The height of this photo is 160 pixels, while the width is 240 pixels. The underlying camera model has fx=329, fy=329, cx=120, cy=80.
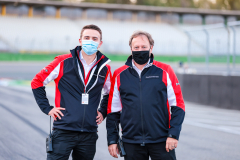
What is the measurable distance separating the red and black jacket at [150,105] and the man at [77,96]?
32cm

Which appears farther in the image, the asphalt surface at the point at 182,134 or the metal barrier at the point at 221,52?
the metal barrier at the point at 221,52

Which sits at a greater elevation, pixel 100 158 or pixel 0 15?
pixel 0 15

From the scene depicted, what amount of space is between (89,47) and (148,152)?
1129 mm

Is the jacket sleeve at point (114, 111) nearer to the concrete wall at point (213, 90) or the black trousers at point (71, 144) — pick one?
the black trousers at point (71, 144)

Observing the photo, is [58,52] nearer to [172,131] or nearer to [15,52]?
[15,52]

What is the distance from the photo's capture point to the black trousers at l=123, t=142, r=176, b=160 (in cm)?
287

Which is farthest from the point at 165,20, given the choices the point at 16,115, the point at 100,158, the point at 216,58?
the point at 100,158

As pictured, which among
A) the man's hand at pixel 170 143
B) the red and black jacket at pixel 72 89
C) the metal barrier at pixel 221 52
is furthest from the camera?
the metal barrier at pixel 221 52

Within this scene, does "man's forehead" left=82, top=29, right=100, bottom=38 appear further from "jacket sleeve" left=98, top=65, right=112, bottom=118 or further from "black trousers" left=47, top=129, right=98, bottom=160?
"black trousers" left=47, top=129, right=98, bottom=160

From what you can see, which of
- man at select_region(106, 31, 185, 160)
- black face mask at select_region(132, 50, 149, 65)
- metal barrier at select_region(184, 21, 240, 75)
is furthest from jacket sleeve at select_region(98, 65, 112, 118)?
metal barrier at select_region(184, 21, 240, 75)

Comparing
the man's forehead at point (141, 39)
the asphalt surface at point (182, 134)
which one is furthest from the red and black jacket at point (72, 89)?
the asphalt surface at point (182, 134)

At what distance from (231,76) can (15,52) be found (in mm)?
23558

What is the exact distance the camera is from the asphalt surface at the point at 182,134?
552 cm

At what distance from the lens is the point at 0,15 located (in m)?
42.2
